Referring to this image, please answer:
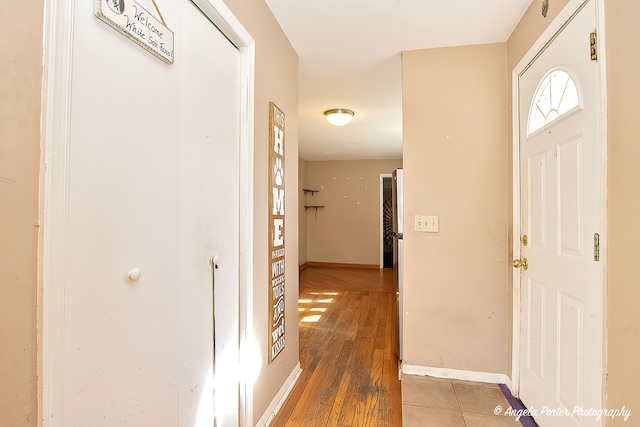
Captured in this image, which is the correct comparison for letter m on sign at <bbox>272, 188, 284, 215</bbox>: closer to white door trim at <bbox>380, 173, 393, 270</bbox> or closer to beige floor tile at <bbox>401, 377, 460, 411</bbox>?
beige floor tile at <bbox>401, 377, 460, 411</bbox>

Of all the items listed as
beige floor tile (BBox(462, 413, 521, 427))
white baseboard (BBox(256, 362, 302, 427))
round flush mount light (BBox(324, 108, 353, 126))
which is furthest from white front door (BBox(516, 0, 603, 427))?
round flush mount light (BBox(324, 108, 353, 126))

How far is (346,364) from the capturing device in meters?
2.44

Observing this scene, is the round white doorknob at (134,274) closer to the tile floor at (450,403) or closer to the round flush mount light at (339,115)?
the tile floor at (450,403)

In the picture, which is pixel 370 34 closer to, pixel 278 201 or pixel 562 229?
pixel 278 201

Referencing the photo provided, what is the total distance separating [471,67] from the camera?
2172 mm

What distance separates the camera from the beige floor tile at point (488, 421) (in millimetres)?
1688

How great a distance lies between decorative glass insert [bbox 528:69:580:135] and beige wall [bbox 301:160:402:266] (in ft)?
16.3

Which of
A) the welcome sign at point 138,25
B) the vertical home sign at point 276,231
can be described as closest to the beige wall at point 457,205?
the vertical home sign at point 276,231

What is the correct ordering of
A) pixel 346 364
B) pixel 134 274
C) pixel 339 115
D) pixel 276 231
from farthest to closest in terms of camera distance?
1. pixel 339 115
2. pixel 346 364
3. pixel 276 231
4. pixel 134 274

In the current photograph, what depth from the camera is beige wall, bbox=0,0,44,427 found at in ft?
1.93

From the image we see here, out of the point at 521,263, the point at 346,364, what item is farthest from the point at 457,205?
the point at 346,364

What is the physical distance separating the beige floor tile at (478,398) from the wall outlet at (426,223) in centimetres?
108

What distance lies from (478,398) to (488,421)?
22 centimetres

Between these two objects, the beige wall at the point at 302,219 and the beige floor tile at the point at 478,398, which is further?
the beige wall at the point at 302,219
